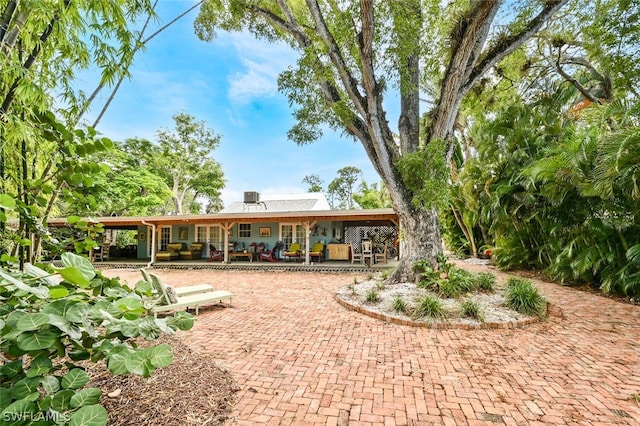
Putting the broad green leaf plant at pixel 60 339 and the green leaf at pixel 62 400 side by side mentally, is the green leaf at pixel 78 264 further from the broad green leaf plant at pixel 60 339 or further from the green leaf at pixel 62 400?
the green leaf at pixel 62 400

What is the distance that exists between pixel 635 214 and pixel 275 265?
10697 mm

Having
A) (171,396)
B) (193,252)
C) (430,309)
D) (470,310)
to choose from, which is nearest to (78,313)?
(171,396)

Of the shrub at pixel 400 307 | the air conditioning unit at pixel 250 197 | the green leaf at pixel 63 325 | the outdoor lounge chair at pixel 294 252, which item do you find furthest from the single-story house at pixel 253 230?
the green leaf at pixel 63 325

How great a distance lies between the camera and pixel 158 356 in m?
1.20

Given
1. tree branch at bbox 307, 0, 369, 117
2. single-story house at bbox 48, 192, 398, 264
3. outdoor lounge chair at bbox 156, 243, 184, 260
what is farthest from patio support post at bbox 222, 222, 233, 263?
tree branch at bbox 307, 0, 369, 117

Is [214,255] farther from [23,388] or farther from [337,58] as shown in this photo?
[23,388]

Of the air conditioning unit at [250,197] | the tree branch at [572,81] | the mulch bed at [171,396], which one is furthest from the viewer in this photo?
the air conditioning unit at [250,197]

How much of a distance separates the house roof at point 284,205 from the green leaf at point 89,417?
58.5ft

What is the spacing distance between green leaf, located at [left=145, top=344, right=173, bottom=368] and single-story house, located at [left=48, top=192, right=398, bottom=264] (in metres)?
10.1

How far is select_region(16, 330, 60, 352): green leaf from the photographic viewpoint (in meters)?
1.00

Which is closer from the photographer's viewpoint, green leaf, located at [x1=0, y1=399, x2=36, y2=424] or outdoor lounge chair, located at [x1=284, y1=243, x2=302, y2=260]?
green leaf, located at [x1=0, y1=399, x2=36, y2=424]

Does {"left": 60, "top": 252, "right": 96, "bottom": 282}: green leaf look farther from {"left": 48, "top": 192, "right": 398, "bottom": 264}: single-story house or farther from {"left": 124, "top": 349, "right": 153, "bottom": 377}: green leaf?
{"left": 48, "top": 192, "right": 398, "bottom": 264}: single-story house

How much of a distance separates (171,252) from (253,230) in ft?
13.8

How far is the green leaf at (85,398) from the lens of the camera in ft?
3.81
